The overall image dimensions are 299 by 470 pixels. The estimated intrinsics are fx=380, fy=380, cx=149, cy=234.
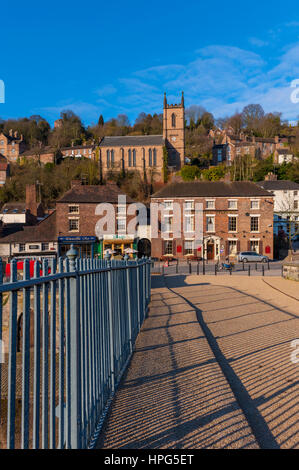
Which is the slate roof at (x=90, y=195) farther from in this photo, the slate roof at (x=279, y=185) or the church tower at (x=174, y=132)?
the church tower at (x=174, y=132)

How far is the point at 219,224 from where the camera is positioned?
137ft

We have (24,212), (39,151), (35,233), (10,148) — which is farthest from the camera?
(10,148)

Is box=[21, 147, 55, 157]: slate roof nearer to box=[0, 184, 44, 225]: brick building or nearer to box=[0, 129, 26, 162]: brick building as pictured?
box=[0, 129, 26, 162]: brick building

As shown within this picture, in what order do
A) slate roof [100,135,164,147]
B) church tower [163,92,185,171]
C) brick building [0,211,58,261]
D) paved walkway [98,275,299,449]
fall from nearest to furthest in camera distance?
paved walkway [98,275,299,449] → brick building [0,211,58,261] → slate roof [100,135,164,147] → church tower [163,92,185,171]

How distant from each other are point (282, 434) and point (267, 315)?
23.4ft

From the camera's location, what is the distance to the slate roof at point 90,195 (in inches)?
1540

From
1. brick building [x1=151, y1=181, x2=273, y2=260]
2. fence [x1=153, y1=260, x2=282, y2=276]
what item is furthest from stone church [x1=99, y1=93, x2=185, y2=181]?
fence [x1=153, y1=260, x2=282, y2=276]

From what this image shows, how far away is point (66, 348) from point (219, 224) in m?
39.6

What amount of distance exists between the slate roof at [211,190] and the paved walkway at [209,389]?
3344cm

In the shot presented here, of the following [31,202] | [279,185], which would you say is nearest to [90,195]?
[31,202]

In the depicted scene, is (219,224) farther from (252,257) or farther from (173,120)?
(173,120)

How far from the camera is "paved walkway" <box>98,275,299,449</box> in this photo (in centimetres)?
349

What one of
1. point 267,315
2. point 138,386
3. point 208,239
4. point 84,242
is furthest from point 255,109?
point 138,386

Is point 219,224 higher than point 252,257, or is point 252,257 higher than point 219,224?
point 219,224
